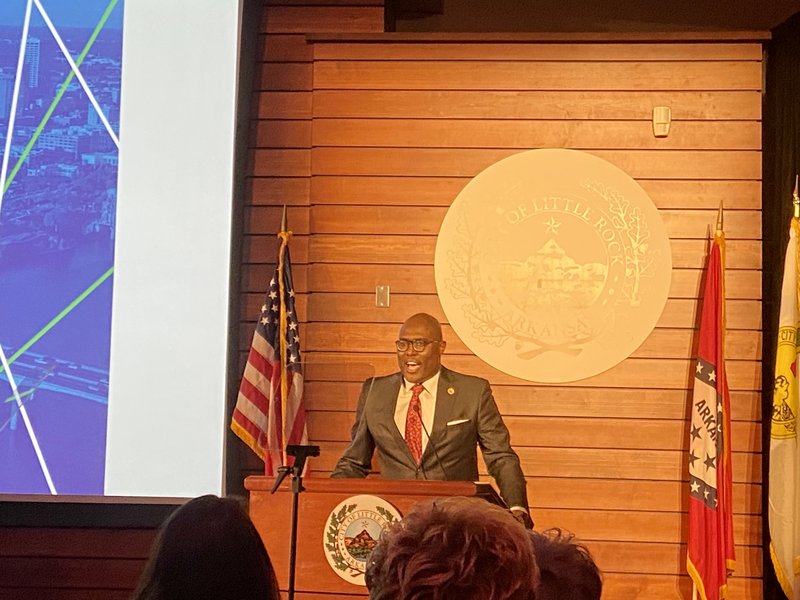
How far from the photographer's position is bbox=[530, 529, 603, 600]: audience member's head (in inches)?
54.2

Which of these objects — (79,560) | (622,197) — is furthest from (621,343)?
(79,560)

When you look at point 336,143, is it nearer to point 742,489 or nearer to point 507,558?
point 742,489

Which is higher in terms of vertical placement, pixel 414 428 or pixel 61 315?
pixel 61 315

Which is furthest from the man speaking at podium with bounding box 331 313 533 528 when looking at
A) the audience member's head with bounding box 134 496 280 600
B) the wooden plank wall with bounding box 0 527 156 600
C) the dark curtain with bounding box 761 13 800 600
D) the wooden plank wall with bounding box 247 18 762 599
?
the audience member's head with bounding box 134 496 280 600

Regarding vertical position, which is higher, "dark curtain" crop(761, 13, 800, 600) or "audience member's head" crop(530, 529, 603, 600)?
"dark curtain" crop(761, 13, 800, 600)

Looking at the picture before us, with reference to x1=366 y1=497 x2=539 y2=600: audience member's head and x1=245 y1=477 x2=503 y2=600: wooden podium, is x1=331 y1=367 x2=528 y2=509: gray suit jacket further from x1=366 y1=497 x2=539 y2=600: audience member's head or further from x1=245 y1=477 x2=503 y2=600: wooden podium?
x1=366 y1=497 x2=539 y2=600: audience member's head

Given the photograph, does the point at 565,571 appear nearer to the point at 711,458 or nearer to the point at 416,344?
the point at 416,344

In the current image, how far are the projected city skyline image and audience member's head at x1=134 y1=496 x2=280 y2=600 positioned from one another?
305 cm

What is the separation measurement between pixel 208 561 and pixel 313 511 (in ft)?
5.02

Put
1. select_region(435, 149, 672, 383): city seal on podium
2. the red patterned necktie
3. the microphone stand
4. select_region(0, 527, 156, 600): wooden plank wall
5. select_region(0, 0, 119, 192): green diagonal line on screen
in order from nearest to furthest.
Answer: the microphone stand → the red patterned necktie → select_region(0, 0, 119, 192): green diagonal line on screen → select_region(0, 527, 156, 600): wooden plank wall → select_region(435, 149, 672, 383): city seal on podium

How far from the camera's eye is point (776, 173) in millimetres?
4973

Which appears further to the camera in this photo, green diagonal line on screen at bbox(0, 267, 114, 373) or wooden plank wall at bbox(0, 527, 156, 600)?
wooden plank wall at bbox(0, 527, 156, 600)

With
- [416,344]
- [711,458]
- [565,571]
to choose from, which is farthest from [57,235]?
[565,571]

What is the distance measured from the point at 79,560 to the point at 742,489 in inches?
118
